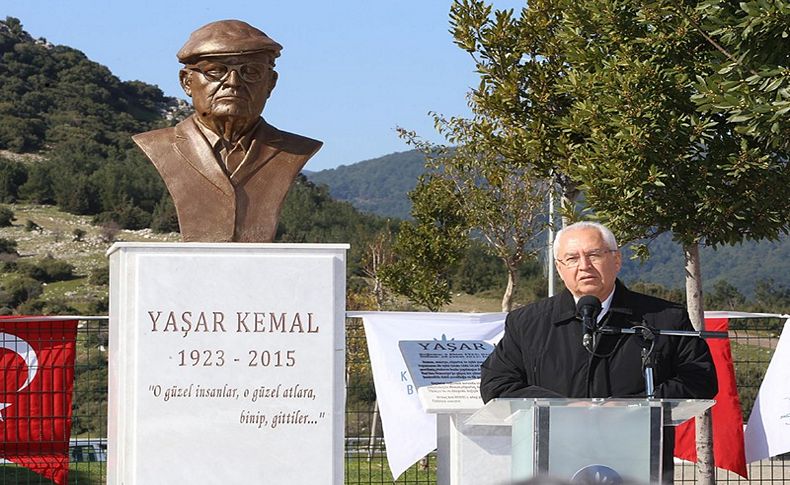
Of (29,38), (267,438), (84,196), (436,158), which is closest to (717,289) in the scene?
(84,196)

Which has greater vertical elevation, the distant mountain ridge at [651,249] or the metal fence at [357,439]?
the distant mountain ridge at [651,249]

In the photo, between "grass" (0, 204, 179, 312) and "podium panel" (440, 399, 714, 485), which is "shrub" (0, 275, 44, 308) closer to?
"grass" (0, 204, 179, 312)

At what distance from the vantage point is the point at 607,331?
4281 mm

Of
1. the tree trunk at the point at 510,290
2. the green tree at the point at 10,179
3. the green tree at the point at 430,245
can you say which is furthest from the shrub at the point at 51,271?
the tree trunk at the point at 510,290

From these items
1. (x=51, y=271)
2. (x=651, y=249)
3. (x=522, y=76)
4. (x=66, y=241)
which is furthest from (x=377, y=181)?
(x=522, y=76)

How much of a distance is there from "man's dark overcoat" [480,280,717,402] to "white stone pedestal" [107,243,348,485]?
42.6 inches

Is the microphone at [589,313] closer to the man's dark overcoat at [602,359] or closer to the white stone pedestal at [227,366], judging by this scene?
the man's dark overcoat at [602,359]

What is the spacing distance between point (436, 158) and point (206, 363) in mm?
11773

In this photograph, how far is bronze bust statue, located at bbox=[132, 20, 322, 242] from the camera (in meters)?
6.13

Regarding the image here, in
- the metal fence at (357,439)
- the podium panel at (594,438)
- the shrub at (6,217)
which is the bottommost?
the metal fence at (357,439)

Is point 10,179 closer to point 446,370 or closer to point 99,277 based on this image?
point 99,277

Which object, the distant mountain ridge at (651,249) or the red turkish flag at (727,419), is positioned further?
the distant mountain ridge at (651,249)

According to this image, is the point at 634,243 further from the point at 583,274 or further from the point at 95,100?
the point at 95,100

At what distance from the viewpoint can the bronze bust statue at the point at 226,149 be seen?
6.13 meters
